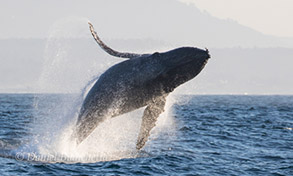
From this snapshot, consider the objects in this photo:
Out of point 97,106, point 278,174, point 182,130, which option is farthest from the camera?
point 182,130

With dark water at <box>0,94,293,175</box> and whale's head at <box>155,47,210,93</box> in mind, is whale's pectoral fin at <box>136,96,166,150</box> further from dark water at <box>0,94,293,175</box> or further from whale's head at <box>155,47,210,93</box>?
whale's head at <box>155,47,210,93</box>

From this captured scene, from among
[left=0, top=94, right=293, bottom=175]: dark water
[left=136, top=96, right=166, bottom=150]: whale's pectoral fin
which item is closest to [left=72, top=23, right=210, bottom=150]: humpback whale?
[left=136, top=96, right=166, bottom=150]: whale's pectoral fin

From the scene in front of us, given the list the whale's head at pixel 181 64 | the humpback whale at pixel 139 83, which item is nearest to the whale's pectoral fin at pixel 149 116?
the humpback whale at pixel 139 83

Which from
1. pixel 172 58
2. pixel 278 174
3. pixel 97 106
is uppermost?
pixel 172 58

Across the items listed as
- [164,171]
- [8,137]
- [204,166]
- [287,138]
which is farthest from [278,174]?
[8,137]

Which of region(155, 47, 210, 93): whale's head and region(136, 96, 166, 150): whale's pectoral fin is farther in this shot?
region(136, 96, 166, 150): whale's pectoral fin

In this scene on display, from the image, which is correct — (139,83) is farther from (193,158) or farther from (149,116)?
(193,158)

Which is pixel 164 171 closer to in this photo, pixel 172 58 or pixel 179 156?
pixel 179 156

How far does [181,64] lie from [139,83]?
1.43 metres

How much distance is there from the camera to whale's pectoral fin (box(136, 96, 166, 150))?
16.5m

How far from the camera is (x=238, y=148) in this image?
73.6 ft

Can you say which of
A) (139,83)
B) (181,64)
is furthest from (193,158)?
(181,64)

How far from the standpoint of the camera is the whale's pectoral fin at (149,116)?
1652 cm

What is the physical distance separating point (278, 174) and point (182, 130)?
1192 centimetres
